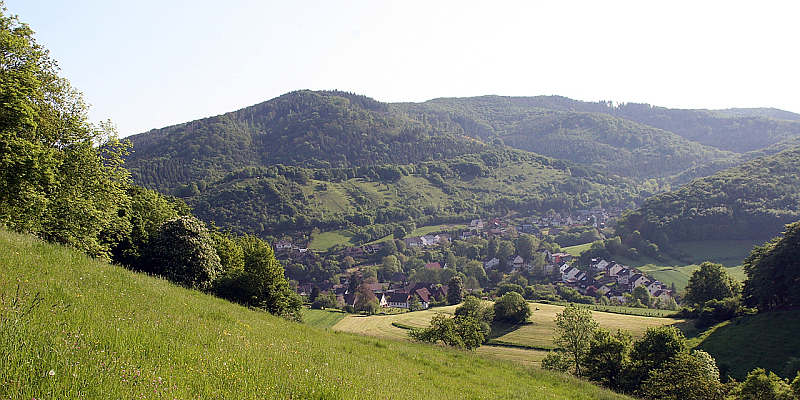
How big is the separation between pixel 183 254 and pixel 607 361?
28808 millimetres

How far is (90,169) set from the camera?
74.0ft

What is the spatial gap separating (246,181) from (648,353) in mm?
177186

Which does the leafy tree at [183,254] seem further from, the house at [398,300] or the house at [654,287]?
the house at [654,287]

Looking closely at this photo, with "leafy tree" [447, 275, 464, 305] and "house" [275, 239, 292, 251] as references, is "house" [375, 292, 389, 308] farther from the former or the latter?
"house" [275, 239, 292, 251]

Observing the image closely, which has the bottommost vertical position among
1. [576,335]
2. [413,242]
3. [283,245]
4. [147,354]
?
[413,242]

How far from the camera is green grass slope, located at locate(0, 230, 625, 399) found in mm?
5625

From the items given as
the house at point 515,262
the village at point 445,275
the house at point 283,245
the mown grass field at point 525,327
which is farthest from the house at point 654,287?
the house at point 283,245

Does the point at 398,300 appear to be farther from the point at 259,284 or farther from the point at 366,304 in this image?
the point at 259,284

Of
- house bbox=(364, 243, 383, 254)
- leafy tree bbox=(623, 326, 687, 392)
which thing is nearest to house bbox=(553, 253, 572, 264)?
house bbox=(364, 243, 383, 254)

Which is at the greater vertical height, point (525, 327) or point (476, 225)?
point (525, 327)

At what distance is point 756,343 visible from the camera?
3991 centimetres

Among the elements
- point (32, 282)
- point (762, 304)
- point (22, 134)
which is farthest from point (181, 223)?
point (762, 304)

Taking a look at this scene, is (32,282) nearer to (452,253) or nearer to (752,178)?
(452,253)

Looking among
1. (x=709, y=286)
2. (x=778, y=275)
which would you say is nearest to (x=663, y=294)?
(x=709, y=286)
